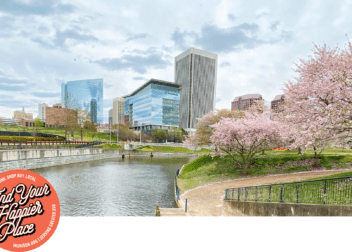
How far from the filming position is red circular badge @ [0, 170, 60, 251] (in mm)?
6031

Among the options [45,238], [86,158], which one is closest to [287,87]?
[45,238]

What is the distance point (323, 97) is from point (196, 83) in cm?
14248

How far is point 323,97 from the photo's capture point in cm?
1243

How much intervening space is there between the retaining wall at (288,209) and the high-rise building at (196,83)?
140 metres

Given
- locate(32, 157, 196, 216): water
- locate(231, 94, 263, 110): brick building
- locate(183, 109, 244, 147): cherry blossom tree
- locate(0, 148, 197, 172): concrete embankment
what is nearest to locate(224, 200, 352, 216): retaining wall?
locate(32, 157, 196, 216): water

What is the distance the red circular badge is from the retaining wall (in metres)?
9.74

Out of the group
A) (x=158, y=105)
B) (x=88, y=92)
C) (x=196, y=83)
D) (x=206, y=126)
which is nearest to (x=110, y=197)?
(x=206, y=126)

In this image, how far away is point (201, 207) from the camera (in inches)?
526

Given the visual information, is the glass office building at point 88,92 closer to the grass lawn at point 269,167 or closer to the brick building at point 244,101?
the brick building at point 244,101

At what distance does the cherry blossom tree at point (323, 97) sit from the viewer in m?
10.4

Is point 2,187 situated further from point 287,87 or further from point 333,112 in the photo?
point 287,87

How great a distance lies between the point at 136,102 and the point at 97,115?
55.0 metres

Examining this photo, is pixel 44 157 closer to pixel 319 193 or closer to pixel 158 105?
pixel 319 193

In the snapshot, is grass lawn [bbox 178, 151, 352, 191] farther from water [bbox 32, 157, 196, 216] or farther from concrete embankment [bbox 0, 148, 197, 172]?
concrete embankment [bbox 0, 148, 197, 172]
